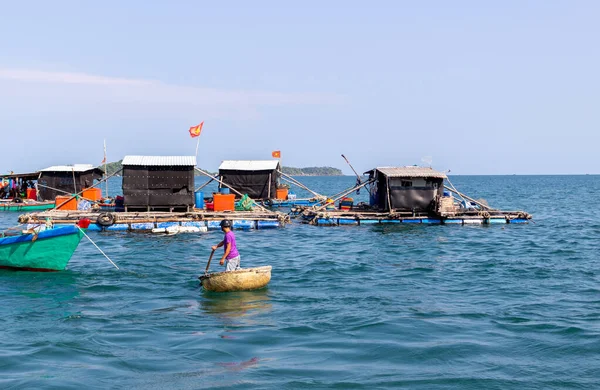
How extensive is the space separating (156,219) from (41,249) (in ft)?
41.7

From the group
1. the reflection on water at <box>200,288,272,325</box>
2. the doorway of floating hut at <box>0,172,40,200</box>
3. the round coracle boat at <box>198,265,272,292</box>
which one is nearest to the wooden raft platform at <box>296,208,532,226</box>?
the reflection on water at <box>200,288,272,325</box>

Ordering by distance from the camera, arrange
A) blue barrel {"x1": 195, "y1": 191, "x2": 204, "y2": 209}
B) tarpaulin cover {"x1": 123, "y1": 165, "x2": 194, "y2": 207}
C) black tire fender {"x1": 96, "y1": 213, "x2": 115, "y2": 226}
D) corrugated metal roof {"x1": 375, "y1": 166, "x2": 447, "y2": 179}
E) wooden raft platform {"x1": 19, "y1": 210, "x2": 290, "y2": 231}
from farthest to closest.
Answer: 1. blue barrel {"x1": 195, "y1": 191, "x2": 204, "y2": 209}
2. corrugated metal roof {"x1": 375, "y1": 166, "x2": 447, "y2": 179}
3. tarpaulin cover {"x1": 123, "y1": 165, "x2": 194, "y2": 207}
4. wooden raft platform {"x1": 19, "y1": 210, "x2": 290, "y2": 231}
5. black tire fender {"x1": 96, "y1": 213, "x2": 115, "y2": 226}

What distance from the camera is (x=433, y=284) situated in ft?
61.6

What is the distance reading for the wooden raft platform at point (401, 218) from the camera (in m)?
35.0

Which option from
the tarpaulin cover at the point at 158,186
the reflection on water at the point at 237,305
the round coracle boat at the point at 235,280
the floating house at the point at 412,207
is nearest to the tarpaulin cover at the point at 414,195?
the floating house at the point at 412,207

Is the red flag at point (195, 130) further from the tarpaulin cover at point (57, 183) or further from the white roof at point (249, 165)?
the tarpaulin cover at point (57, 183)

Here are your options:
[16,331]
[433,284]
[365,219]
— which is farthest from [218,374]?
[365,219]

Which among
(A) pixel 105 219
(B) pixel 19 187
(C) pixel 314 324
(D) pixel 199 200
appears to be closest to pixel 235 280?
(C) pixel 314 324

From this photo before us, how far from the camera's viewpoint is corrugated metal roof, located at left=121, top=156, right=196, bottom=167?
34.0m

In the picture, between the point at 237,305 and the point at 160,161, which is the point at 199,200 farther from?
the point at 237,305

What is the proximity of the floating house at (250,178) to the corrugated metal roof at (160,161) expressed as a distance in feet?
38.3

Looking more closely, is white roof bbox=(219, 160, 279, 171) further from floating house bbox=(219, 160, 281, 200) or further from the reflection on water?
the reflection on water

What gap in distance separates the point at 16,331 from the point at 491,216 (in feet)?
96.4

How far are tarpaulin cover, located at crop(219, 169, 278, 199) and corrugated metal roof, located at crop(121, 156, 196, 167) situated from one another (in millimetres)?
11784
